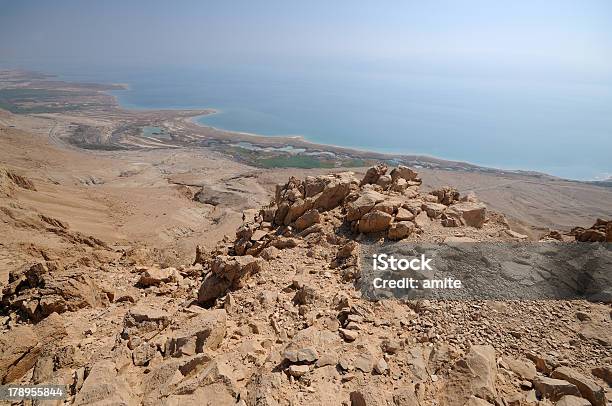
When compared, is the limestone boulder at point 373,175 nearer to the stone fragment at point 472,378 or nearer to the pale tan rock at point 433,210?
the pale tan rock at point 433,210

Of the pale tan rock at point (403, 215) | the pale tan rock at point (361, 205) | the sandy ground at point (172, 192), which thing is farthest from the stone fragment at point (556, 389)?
the sandy ground at point (172, 192)

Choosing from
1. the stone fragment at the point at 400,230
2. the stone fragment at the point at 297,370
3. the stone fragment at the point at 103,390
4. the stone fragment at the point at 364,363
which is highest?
the stone fragment at the point at 400,230

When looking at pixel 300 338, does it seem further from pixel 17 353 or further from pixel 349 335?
pixel 17 353

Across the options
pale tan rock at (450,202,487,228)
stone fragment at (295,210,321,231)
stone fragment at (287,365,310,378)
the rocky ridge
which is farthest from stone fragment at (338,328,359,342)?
pale tan rock at (450,202,487,228)

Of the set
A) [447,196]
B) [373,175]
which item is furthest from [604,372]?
[373,175]

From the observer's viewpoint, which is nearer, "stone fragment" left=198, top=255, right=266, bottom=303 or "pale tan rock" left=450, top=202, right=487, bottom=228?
"stone fragment" left=198, top=255, right=266, bottom=303

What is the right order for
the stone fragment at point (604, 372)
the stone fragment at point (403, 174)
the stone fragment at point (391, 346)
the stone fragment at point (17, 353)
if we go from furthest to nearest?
the stone fragment at point (403, 174), the stone fragment at point (17, 353), the stone fragment at point (391, 346), the stone fragment at point (604, 372)

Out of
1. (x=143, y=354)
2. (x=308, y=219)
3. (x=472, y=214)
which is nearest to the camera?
(x=143, y=354)

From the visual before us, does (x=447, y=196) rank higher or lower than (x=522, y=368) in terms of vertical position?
higher

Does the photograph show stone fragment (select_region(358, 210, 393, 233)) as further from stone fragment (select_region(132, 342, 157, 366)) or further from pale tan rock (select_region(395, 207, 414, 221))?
stone fragment (select_region(132, 342, 157, 366))

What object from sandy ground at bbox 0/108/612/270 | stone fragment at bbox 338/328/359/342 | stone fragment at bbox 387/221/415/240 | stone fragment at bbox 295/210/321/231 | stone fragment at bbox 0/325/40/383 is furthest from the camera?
sandy ground at bbox 0/108/612/270

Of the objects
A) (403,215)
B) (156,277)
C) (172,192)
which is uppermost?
(403,215)

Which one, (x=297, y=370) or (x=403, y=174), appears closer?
(x=297, y=370)
